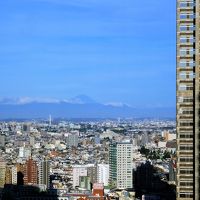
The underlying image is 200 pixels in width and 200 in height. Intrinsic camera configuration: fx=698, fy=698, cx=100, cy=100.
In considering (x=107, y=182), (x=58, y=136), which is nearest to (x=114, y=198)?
(x=107, y=182)

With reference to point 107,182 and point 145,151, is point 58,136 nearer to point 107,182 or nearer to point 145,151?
point 145,151

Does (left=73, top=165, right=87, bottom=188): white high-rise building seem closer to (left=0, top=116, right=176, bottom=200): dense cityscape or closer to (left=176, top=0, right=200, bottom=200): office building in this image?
(left=0, top=116, right=176, bottom=200): dense cityscape

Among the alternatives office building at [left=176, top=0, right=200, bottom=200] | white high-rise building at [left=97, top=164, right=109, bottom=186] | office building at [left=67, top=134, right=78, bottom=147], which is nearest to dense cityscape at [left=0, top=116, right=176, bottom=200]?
white high-rise building at [left=97, top=164, right=109, bottom=186]

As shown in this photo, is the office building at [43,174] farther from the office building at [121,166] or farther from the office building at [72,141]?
the office building at [72,141]

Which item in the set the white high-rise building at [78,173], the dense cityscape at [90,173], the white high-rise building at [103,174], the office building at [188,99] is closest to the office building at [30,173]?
the dense cityscape at [90,173]

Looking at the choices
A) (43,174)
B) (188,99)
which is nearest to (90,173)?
(43,174)

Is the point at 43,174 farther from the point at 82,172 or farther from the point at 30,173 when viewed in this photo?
the point at 82,172

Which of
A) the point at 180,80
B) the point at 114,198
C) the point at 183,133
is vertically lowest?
the point at 114,198
